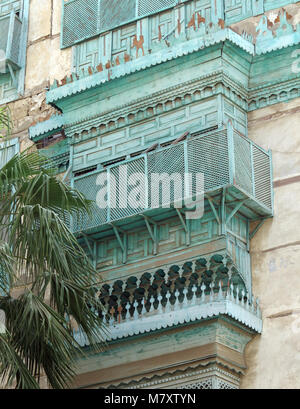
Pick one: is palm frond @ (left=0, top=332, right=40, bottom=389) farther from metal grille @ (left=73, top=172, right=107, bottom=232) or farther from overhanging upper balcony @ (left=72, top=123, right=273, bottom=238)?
metal grille @ (left=73, top=172, right=107, bottom=232)

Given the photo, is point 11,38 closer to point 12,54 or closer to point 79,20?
point 12,54

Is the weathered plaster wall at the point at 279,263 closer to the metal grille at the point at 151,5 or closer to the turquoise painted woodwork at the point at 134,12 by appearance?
the turquoise painted woodwork at the point at 134,12

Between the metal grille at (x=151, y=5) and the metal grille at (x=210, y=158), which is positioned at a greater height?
the metal grille at (x=151, y=5)

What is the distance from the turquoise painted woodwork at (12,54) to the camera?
17.9m

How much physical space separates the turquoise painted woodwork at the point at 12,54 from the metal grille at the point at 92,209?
366 centimetres

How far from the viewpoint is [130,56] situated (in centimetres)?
1535

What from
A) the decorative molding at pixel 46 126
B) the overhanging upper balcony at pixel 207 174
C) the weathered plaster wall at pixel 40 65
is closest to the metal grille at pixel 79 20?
the weathered plaster wall at pixel 40 65

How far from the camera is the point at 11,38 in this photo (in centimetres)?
1797

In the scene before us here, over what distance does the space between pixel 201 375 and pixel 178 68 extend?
14.0ft

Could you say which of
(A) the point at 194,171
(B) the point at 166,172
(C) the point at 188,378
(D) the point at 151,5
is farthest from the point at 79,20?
(C) the point at 188,378

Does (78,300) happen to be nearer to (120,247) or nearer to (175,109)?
(120,247)

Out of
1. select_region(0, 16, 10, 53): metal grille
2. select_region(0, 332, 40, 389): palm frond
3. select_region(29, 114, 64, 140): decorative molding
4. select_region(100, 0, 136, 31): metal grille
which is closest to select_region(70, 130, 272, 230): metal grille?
select_region(29, 114, 64, 140): decorative molding
